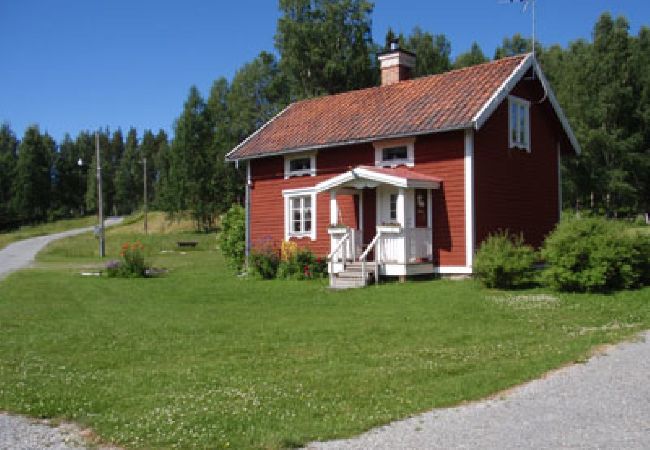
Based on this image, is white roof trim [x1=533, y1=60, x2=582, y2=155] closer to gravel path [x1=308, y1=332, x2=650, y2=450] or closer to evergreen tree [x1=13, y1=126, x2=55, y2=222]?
gravel path [x1=308, y1=332, x2=650, y2=450]

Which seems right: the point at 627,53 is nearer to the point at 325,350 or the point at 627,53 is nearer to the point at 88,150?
the point at 325,350

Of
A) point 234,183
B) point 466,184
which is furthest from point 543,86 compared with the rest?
point 234,183

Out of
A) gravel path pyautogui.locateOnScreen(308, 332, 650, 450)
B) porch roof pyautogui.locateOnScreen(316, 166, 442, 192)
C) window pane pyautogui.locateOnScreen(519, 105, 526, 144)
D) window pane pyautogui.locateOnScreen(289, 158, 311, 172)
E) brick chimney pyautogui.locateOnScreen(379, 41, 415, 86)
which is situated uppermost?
brick chimney pyautogui.locateOnScreen(379, 41, 415, 86)

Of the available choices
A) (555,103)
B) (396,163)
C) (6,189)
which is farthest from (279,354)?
(6,189)

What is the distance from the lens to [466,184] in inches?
764

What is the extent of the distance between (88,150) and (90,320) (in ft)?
384

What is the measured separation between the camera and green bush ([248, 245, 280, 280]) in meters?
A: 23.4

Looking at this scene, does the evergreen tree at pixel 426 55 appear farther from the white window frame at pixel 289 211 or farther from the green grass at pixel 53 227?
the green grass at pixel 53 227

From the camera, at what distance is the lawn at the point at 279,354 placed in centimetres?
656

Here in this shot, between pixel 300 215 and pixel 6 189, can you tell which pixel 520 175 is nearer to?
pixel 300 215

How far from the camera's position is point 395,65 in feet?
83.6

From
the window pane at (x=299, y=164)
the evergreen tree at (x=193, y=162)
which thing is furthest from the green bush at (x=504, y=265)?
the evergreen tree at (x=193, y=162)

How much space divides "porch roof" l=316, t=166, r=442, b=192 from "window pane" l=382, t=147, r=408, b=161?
407 mm

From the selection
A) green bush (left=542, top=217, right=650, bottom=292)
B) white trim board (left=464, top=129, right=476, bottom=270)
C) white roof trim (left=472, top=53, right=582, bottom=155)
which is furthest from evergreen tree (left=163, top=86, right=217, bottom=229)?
green bush (left=542, top=217, right=650, bottom=292)
